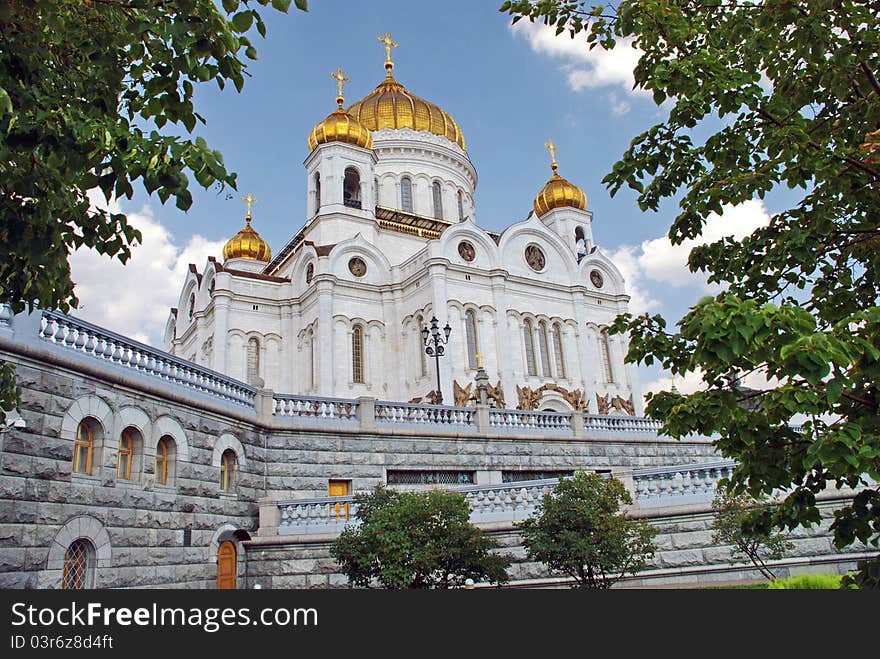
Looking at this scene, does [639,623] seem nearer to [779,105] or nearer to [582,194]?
[779,105]

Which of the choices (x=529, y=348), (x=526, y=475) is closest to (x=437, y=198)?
(x=529, y=348)

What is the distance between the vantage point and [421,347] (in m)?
35.8

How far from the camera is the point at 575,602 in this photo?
611 cm

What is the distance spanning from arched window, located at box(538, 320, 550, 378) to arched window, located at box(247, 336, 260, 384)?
14.4 metres

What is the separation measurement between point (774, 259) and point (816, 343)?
303cm

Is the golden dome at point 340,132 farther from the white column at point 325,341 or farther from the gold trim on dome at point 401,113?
the white column at point 325,341

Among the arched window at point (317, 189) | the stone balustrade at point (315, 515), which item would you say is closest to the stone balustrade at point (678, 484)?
the stone balustrade at point (315, 515)

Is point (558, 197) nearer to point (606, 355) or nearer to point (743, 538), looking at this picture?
point (606, 355)

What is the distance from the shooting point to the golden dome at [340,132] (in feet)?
136

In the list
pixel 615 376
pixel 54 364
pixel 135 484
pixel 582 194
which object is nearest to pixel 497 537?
pixel 135 484

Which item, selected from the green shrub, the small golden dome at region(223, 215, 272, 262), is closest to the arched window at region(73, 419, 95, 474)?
the green shrub

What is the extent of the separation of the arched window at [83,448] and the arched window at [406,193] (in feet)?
116

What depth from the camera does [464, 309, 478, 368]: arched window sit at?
35.3 metres

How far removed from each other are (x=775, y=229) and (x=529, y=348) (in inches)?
1172
